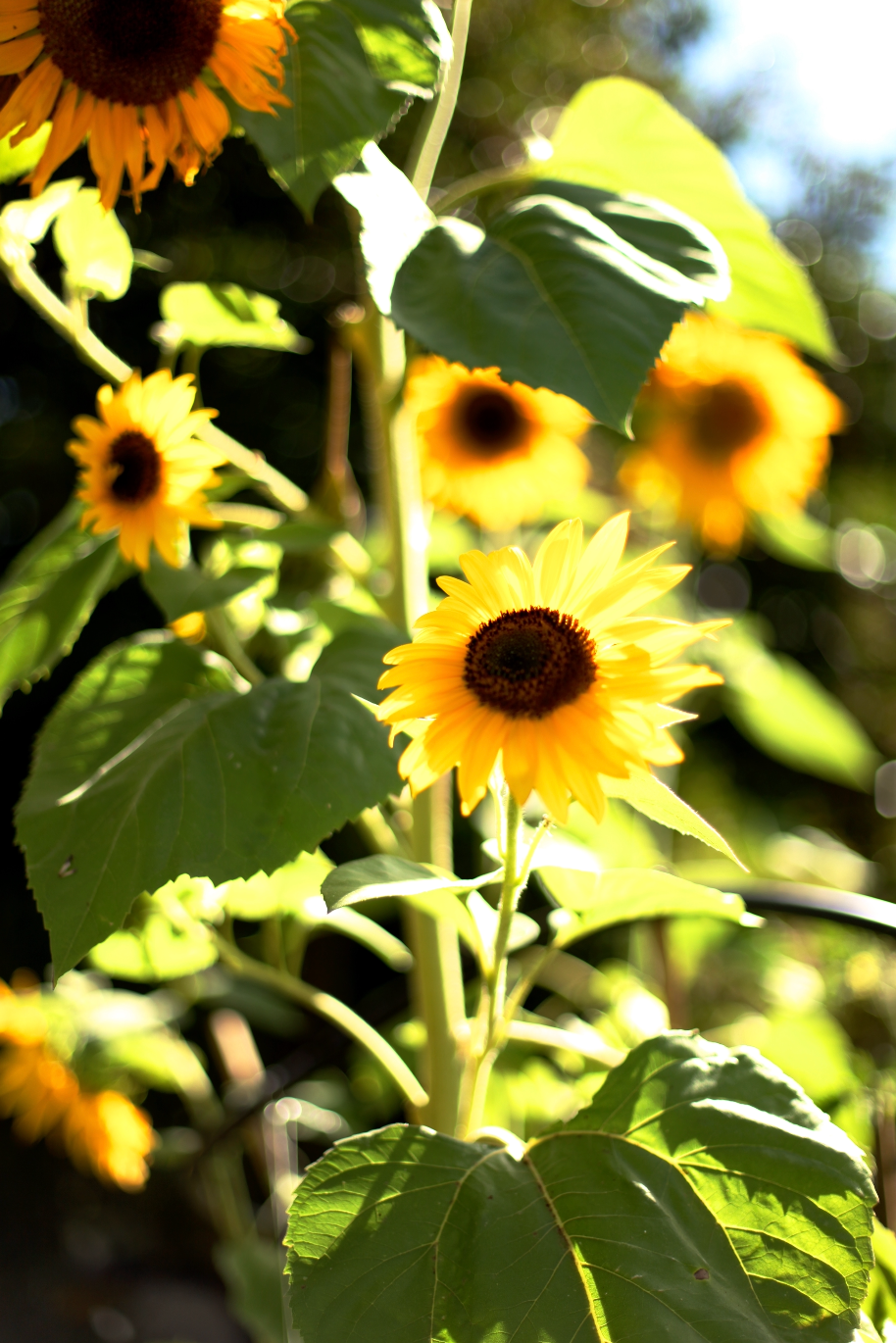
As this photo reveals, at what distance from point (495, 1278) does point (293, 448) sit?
128 cm

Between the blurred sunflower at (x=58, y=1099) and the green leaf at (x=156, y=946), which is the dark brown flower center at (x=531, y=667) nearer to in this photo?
the green leaf at (x=156, y=946)

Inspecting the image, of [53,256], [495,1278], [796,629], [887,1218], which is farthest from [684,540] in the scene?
[796,629]

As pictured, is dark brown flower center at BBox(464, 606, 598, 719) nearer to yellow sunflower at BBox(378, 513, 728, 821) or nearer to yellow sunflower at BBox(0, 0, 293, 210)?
yellow sunflower at BBox(378, 513, 728, 821)

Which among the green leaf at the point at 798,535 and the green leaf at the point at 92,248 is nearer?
the green leaf at the point at 92,248

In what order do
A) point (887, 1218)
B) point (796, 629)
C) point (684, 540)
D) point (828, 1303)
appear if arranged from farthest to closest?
point (796, 629)
point (684, 540)
point (887, 1218)
point (828, 1303)

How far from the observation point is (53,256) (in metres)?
1.22

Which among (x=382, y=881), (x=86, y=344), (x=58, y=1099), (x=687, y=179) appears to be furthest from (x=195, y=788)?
(x=58, y=1099)

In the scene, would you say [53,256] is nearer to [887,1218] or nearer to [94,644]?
[94,644]

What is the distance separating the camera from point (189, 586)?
0.35 meters

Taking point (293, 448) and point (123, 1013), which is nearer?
point (123, 1013)

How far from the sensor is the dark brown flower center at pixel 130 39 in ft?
0.92

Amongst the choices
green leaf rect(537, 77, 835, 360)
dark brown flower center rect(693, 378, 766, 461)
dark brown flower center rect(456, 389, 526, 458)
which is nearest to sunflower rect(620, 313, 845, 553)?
dark brown flower center rect(693, 378, 766, 461)

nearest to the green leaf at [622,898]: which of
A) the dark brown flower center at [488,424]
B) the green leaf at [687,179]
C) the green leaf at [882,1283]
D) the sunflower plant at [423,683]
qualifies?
the sunflower plant at [423,683]

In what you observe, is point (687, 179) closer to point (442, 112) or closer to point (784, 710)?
point (442, 112)
